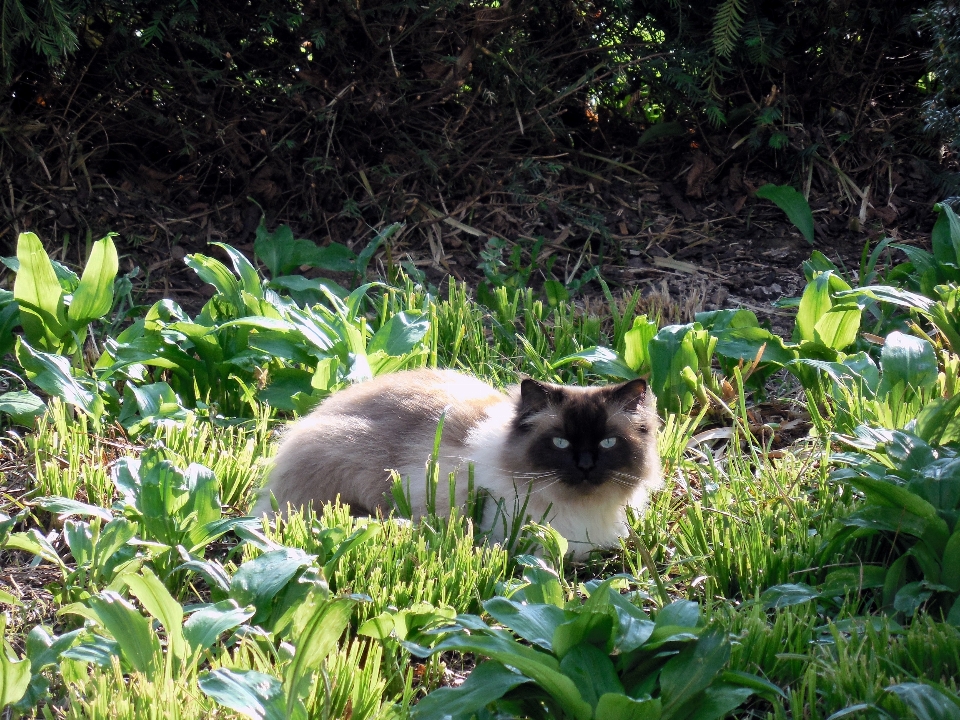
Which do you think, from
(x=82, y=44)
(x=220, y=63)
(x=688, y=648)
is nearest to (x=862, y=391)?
(x=688, y=648)

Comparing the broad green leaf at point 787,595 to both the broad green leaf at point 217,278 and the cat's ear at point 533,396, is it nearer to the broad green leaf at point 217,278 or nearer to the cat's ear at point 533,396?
the cat's ear at point 533,396

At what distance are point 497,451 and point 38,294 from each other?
218 centimetres

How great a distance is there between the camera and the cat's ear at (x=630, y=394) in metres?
3.34

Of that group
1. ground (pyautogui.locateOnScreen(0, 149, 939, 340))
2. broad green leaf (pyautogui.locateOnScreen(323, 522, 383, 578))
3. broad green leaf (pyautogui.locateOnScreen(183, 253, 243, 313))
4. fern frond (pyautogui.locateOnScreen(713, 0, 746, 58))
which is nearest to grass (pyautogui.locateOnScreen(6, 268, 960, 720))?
broad green leaf (pyautogui.locateOnScreen(323, 522, 383, 578))

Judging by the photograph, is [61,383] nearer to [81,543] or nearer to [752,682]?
[81,543]

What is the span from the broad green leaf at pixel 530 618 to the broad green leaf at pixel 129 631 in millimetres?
821

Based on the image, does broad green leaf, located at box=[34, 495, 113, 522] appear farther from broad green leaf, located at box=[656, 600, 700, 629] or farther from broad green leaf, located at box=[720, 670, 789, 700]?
broad green leaf, located at box=[720, 670, 789, 700]

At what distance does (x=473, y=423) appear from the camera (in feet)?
11.9

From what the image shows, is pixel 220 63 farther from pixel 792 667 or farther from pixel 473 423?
pixel 792 667

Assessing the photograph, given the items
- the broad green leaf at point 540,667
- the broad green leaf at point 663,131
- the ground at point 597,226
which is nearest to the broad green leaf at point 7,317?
the ground at point 597,226

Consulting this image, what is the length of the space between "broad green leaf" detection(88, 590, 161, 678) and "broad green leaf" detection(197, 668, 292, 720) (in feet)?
0.86

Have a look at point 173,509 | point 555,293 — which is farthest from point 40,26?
point 173,509

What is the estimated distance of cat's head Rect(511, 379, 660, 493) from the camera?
129 inches

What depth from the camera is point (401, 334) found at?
14.3ft
